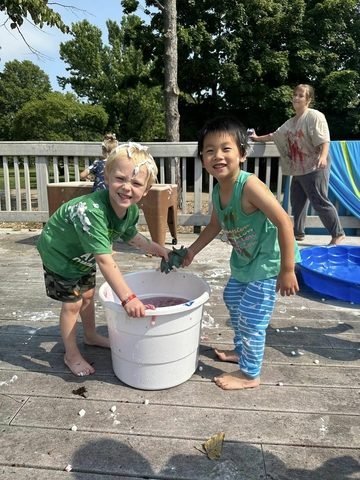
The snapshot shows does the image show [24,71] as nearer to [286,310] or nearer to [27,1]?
[27,1]

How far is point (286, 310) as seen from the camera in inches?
110

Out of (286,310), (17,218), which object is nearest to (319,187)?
(286,310)

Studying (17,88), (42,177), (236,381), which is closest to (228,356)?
(236,381)

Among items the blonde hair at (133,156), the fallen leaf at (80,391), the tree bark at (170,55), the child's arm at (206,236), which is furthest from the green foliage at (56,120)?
the fallen leaf at (80,391)

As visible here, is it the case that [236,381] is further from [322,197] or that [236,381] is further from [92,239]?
[322,197]

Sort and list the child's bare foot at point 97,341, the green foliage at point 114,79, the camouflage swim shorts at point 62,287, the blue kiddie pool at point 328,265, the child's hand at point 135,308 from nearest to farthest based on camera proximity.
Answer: the child's hand at point 135,308, the camouflage swim shorts at point 62,287, the child's bare foot at point 97,341, the blue kiddie pool at point 328,265, the green foliage at point 114,79

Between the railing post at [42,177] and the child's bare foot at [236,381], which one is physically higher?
the railing post at [42,177]

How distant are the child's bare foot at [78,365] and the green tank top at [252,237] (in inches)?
35.5

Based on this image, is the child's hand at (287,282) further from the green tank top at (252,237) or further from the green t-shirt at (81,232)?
the green t-shirt at (81,232)

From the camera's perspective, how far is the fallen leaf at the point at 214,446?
4.61 ft

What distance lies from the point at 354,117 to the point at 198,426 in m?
16.6

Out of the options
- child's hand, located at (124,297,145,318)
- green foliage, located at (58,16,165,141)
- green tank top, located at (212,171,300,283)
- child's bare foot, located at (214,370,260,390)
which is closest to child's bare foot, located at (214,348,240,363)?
child's bare foot, located at (214,370,260,390)

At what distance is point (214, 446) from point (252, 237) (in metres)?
0.90

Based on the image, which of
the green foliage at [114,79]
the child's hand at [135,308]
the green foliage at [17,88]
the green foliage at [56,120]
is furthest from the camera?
the green foliage at [17,88]
